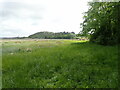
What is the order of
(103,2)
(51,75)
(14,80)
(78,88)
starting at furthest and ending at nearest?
(103,2), (51,75), (14,80), (78,88)

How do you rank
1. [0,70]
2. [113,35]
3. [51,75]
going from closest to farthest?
[51,75], [0,70], [113,35]

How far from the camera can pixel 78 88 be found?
188 inches

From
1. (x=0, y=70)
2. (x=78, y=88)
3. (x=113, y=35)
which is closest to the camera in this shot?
(x=78, y=88)

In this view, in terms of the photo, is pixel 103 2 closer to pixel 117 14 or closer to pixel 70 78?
pixel 117 14

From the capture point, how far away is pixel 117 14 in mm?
10766

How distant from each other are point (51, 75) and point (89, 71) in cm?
216

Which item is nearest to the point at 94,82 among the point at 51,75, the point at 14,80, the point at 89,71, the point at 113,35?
the point at 89,71

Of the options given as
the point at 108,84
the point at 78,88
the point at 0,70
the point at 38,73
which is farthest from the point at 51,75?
the point at 0,70

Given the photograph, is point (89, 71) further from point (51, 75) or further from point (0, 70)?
point (0, 70)

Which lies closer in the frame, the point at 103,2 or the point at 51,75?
the point at 51,75

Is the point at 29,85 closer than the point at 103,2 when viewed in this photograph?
Yes

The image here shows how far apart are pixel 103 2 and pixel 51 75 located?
8.34 metres

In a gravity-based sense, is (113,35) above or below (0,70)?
above

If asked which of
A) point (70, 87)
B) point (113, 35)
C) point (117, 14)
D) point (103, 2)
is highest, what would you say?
point (103, 2)
